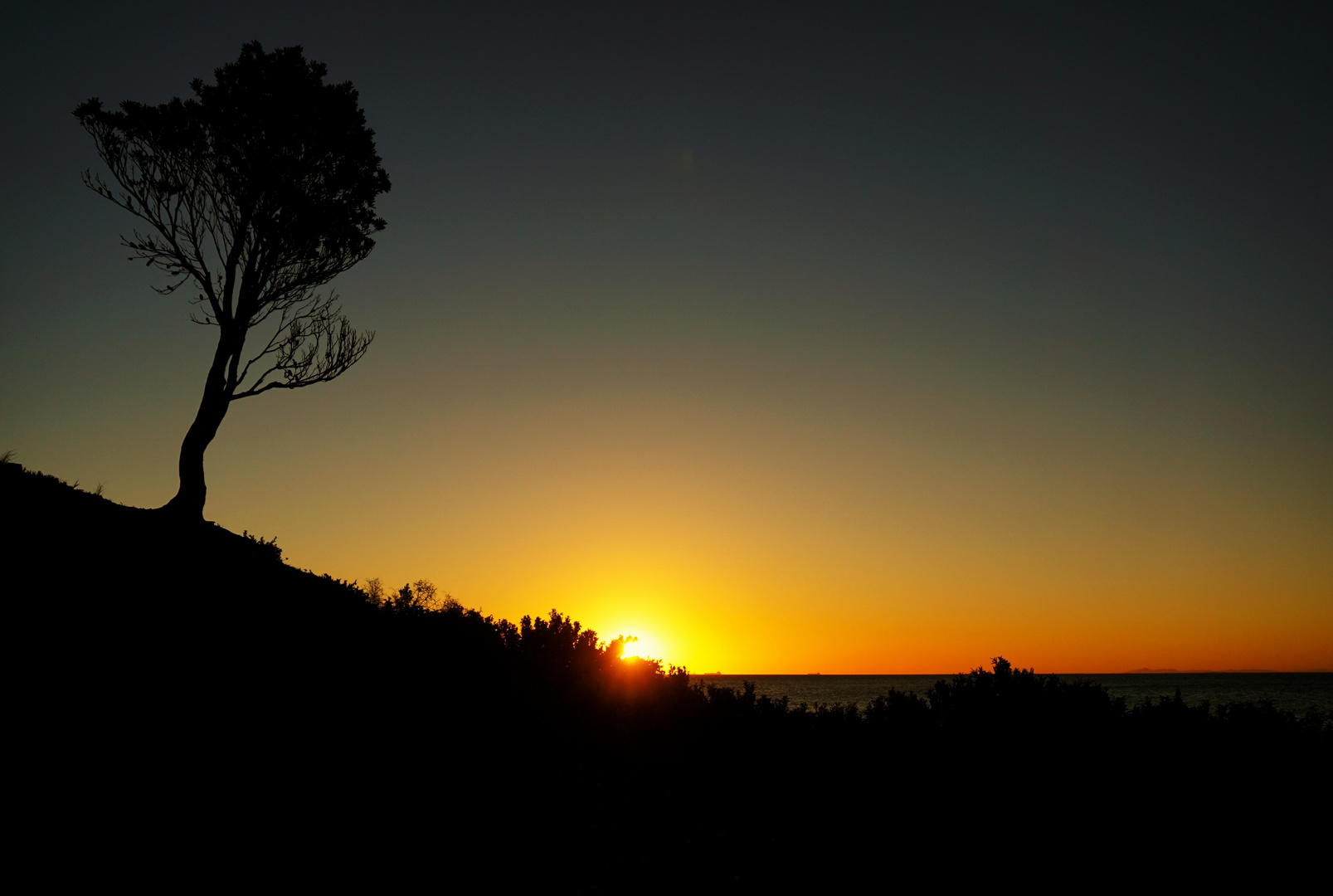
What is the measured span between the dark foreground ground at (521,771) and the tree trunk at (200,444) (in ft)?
13.3

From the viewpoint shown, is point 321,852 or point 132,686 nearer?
point 321,852

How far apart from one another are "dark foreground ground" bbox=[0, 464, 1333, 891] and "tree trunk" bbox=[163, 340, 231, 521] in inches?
159

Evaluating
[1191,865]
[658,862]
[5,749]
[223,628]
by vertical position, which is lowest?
[658,862]

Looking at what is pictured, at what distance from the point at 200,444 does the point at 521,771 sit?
1242 centimetres

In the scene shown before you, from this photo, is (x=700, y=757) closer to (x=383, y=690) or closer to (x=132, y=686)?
(x=383, y=690)

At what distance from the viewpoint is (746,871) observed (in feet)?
20.5

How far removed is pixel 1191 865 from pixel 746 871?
3675 millimetres

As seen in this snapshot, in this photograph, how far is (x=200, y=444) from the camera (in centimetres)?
1569

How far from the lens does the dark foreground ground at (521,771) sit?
563cm

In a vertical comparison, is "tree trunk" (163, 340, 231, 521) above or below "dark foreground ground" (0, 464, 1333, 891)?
above

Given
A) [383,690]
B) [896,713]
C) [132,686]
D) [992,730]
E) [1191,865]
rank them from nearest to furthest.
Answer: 1. [1191,865]
2. [132,686]
3. [992,730]
4. [383,690]
5. [896,713]

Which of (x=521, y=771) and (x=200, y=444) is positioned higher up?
(x=200, y=444)

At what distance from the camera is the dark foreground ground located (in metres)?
5.63

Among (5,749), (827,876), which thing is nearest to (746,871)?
(827,876)
